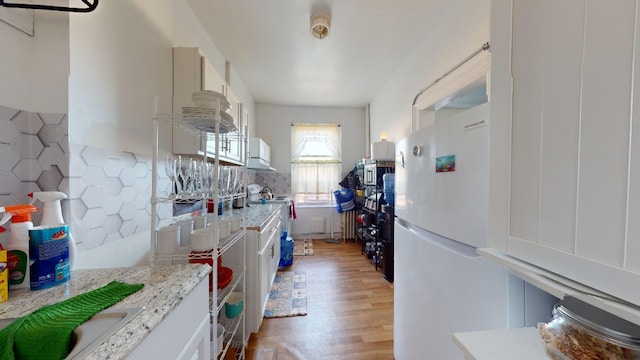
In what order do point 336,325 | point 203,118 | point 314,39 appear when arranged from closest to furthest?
point 203,118
point 336,325
point 314,39

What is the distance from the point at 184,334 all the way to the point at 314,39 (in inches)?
99.7

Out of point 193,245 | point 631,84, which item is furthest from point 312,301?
point 631,84

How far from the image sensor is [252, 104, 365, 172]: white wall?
168 inches

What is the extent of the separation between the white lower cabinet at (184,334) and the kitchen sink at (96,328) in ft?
0.21

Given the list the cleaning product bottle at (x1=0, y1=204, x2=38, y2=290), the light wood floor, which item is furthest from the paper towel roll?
the cleaning product bottle at (x1=0, y1=204, x2=38, y2=290)

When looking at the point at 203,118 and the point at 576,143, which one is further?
the point at 203,118

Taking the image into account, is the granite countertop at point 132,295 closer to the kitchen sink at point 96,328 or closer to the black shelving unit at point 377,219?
the kitchen sink at point 96,328

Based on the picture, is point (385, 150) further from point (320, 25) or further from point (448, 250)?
point (448, 250)

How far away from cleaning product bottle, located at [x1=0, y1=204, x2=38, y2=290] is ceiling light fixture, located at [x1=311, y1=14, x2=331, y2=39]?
6.93 ft

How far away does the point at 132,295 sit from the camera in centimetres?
60

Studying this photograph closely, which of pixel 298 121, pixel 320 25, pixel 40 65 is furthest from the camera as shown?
pixel 298 121

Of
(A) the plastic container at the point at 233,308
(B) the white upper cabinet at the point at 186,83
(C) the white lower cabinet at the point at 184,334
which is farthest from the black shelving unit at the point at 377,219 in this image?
(C) the white lower cabinet at the point at 184,334

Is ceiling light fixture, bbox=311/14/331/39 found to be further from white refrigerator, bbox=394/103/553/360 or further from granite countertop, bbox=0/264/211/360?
granite countertop, bbox=0/264/211/360

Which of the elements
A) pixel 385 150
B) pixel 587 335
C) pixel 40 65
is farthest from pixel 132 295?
pixel 385 150
